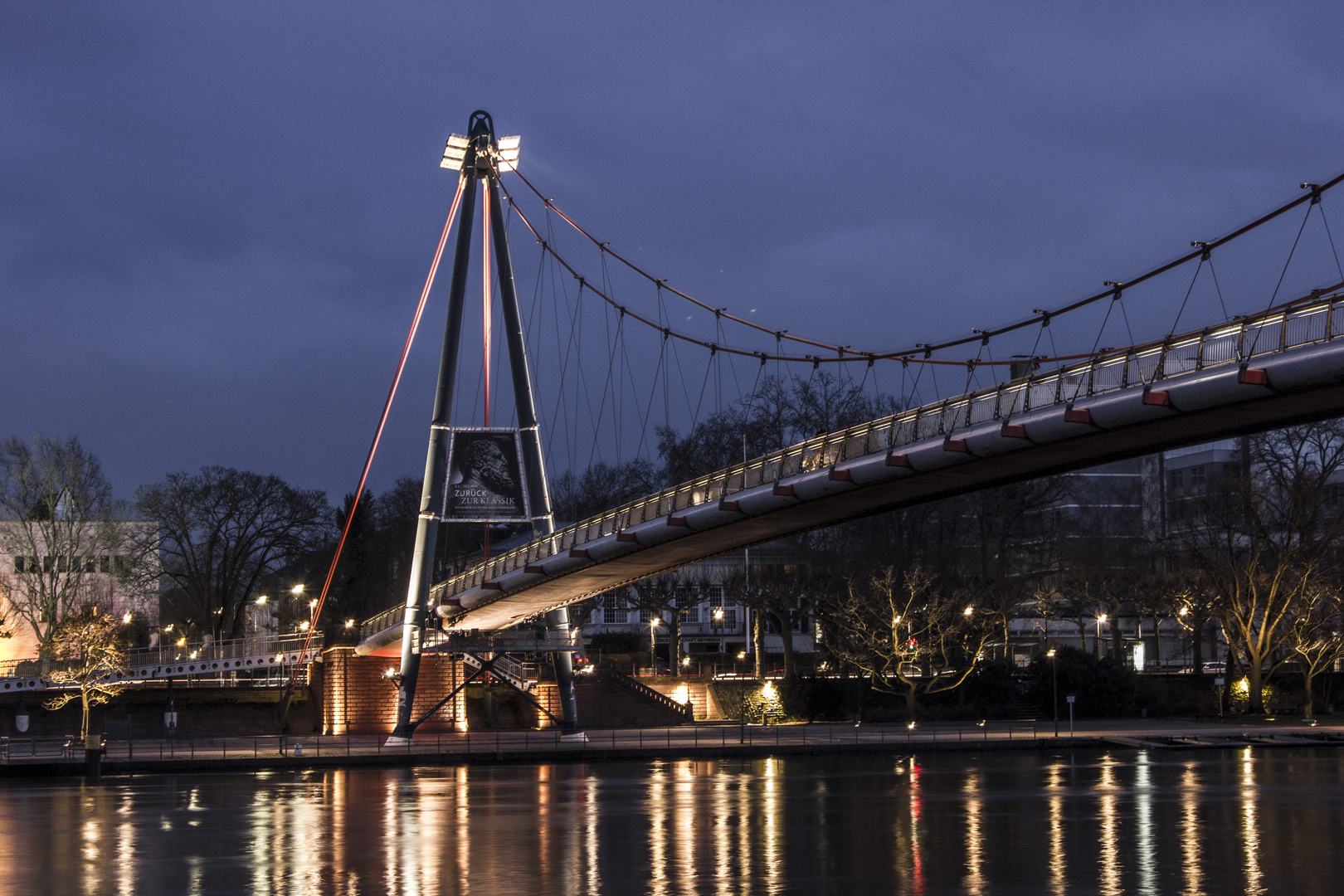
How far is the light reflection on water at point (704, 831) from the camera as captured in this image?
67.9 feet

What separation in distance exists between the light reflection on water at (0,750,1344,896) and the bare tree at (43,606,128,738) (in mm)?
14819

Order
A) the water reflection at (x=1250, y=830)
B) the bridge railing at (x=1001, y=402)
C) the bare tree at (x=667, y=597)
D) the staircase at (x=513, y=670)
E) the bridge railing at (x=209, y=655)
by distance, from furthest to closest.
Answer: the bare tree at (x=667, y=597) → the bridge railing at (x=209, y=655) → the staircase at (x=513, y=670) → the bridge railing at (x=1001, y=402) → the water reflection at (x=1250, y=830)

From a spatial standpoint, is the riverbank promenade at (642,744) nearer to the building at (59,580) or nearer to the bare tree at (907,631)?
the bare tree at (907,631)

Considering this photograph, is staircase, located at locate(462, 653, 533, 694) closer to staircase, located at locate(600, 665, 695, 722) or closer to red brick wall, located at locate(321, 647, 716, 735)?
red brick wall, located at locate(321, 647, 716, 735)

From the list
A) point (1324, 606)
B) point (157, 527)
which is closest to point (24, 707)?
point (157, 527)

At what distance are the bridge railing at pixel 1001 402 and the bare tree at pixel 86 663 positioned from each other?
16.4 metres

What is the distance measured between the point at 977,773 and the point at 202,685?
3891 centimetres

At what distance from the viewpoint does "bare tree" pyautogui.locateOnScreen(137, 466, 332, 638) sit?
78625 millimetres

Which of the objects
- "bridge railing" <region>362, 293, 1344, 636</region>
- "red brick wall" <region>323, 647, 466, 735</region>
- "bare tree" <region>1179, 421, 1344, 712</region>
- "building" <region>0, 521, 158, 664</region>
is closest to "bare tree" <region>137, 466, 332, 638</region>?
"building" <region>0, 521, 158, 664</region>

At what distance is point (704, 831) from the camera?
1045 inches

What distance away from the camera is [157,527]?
77.5 m

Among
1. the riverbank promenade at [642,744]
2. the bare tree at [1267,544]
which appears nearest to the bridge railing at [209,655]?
the riverbank promenade at [642,744]

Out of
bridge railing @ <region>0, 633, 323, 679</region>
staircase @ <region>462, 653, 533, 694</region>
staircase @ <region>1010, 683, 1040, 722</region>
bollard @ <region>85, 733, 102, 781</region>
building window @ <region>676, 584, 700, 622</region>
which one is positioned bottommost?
staircase @ <region>1010, 683, 1040, 722</region>

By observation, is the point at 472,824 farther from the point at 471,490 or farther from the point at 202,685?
the point at 202,685
